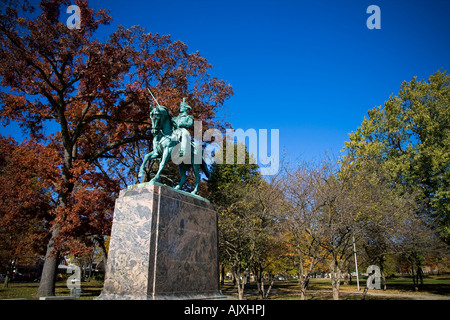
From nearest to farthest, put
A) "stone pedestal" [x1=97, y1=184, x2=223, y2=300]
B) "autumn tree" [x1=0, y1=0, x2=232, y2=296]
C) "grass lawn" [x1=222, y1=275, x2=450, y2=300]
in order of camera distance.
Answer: "stone pedestal" [x1=97, y1=184, x2=223, y2=300] < "autumn tree" [x1=0, y1=0, x2=232, y2=296] < "grass lawn" [x1=222, y1=275, x2=450, y2=300]

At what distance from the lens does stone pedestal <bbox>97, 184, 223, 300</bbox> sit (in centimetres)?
705

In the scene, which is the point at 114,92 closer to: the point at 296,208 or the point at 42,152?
the point at 42,152

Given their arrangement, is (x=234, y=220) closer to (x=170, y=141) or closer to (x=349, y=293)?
(x=170, y=141)

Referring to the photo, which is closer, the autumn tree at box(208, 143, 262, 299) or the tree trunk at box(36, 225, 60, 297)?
the tree trunk at box(36, 225, 60, 297)

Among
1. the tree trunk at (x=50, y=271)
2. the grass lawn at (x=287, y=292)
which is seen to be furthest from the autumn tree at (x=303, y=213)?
the tree trunk at (x=50, y=271)

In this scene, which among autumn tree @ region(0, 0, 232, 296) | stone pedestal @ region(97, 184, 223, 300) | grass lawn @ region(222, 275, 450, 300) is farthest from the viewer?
grass lawn @ region(222, 275, 450, 300)

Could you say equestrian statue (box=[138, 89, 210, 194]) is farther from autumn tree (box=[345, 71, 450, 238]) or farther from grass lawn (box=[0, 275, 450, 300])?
autumn tree (box=[345, 71, 450, 238])

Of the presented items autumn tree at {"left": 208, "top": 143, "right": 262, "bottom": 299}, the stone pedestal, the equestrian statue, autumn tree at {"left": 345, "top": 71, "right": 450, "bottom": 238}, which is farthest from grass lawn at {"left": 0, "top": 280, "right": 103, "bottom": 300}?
autumn tree at {"left": 345, "top": 71, "right": 450, "bottom": 238}

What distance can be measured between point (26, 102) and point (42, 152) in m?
3.11

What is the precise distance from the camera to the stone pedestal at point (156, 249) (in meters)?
7.05

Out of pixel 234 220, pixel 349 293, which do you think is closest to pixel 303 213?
pixel 234 220

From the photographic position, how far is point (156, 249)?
721 centimetres

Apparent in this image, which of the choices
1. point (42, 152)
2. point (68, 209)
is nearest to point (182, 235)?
point (68, 209)

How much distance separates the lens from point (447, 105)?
26.0 m
